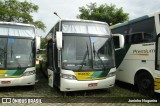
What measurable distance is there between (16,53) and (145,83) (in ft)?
18.3

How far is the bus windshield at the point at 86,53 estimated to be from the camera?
913 cm

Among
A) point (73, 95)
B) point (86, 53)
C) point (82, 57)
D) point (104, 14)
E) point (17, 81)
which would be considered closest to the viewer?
point (82, 57)

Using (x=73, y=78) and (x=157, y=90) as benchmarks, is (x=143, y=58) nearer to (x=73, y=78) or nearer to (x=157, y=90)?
(x=157, y=90)

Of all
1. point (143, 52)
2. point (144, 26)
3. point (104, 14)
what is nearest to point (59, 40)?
point (143, 52)

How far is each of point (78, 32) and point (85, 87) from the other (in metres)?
2.20

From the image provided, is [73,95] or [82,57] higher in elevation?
[82,57]

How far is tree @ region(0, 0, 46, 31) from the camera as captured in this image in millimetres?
27181

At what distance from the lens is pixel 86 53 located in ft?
30.7

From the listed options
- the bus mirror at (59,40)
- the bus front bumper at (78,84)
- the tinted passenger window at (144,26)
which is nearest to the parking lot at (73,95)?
the bus front bumper at (78,84)

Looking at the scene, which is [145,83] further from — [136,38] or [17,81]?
[17,81]

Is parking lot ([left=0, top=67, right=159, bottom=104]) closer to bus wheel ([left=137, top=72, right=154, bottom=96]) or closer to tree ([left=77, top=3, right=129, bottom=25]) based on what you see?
bus wheel ([left=137, top=72, right=154, bottom=96])

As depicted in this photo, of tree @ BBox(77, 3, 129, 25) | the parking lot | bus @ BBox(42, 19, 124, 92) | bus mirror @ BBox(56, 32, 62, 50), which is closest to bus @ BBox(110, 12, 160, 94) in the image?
the parking lot

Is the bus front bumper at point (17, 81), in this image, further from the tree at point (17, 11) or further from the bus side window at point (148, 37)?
the tree at point (17, 11)

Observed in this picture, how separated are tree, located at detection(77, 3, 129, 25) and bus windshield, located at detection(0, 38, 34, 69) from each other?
17836 millimetres
